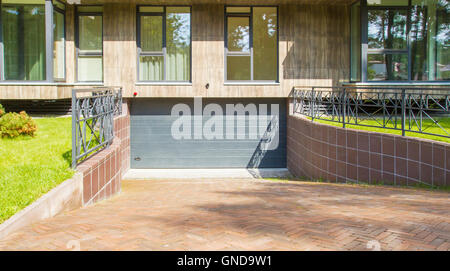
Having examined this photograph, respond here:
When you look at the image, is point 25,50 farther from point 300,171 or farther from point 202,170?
point 300,171

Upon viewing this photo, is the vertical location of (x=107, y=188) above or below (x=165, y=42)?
below

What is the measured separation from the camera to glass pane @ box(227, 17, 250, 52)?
15.4 m

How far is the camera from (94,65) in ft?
51.3

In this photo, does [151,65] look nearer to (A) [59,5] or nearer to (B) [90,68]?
(B) [90,68]

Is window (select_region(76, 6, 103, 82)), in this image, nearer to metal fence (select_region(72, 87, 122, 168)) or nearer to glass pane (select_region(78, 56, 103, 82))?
glass pane (select_region(78, 56, 103, 82))

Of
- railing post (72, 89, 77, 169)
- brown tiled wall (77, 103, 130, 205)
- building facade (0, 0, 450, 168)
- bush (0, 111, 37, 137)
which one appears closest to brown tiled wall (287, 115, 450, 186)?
building facade (0, 0, 450, 168)

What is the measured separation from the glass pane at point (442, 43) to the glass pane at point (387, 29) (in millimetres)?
991

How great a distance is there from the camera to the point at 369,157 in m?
9.30

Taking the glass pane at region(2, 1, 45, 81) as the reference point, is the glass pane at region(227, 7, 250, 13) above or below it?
above

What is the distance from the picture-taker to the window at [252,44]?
15438 millimetres

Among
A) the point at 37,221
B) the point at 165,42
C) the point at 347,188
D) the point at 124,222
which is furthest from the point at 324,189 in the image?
the point at 165,42

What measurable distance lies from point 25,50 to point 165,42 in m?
4.37

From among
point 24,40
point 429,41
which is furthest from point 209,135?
point 429,41

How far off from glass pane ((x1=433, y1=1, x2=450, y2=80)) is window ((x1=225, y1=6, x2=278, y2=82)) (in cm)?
502
